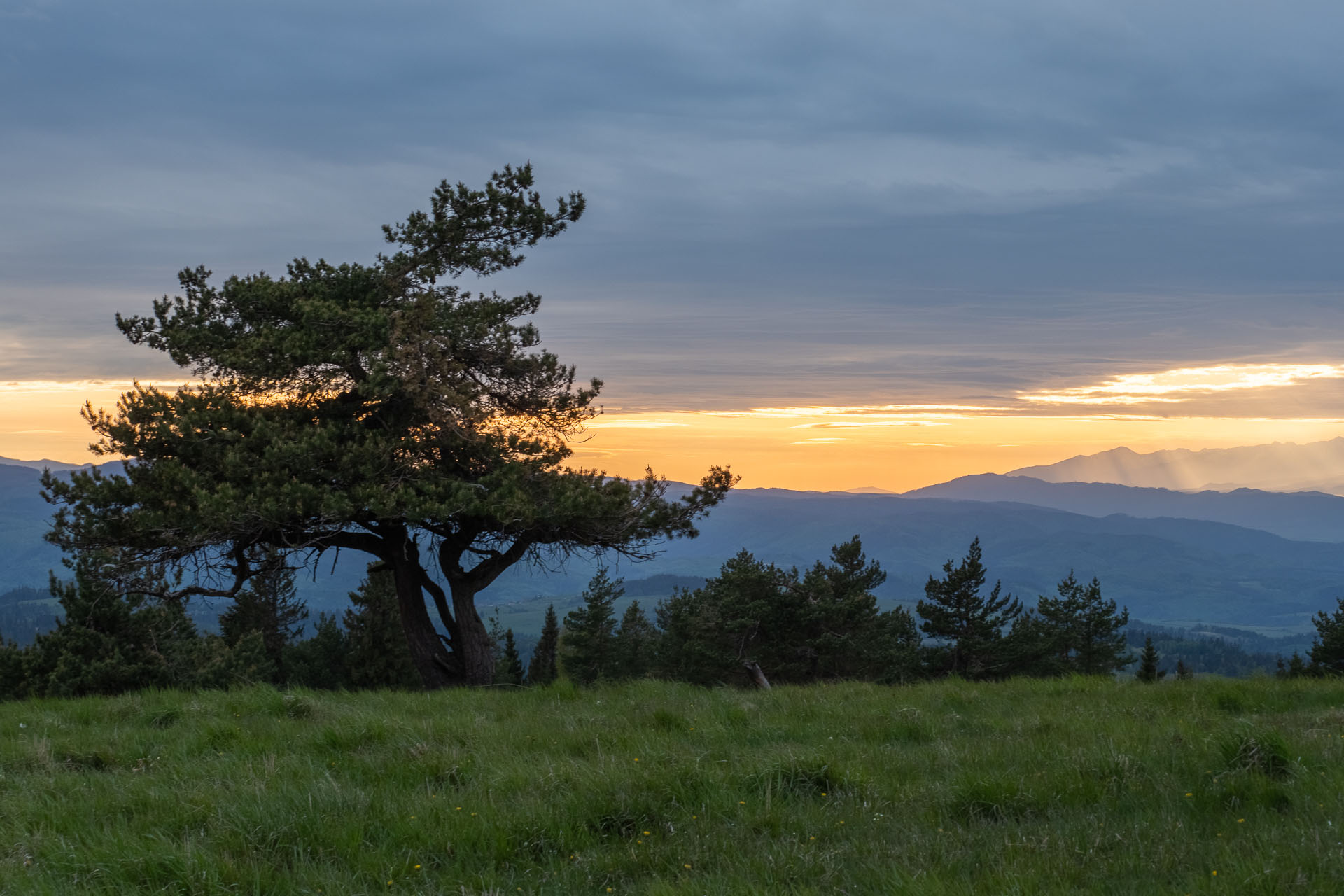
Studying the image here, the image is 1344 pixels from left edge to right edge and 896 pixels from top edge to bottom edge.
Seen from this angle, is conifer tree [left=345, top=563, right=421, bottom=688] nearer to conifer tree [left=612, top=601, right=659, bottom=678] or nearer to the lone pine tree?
conifer tree [left=612, top=601, right=659, bottom=678]

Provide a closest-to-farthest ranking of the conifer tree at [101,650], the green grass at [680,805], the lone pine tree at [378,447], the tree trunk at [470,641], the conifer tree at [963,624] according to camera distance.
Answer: the green grass at [680,805] < the lone pine tree at [378,447] < the tree trunk at [470,641] < the conifer tree at [101,650] < the conifer tree at [963,624]

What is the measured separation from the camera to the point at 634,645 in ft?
317

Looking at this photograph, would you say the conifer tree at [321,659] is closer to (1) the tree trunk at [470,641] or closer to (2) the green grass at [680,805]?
(1) the tree trunk at [470,641]

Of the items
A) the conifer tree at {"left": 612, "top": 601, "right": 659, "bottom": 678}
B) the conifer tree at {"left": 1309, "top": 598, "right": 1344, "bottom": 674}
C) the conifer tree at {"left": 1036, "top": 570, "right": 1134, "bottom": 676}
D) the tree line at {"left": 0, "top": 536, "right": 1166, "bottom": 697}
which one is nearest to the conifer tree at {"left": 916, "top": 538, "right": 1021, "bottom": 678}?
the tree line at {"left": 0, "top": 536, "right": 1166, "bottom": 697}

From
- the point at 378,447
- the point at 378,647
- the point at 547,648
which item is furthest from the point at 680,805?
the point at 547,648

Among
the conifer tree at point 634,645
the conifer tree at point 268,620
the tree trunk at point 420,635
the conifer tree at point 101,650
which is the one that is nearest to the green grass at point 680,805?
the tree trunk at point 420,635

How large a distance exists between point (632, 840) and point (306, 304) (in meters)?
14.1

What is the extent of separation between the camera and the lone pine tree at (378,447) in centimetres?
1571

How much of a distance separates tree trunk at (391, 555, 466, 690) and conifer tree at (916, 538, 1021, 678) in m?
45.7

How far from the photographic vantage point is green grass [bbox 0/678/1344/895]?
4.86m

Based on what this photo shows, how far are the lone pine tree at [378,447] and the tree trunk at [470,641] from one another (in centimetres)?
4

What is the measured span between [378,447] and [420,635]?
4.88 metres

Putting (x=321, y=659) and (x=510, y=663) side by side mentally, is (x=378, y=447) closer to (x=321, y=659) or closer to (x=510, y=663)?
(x=321, y=659)

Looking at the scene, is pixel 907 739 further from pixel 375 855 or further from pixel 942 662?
pixel 942 662
